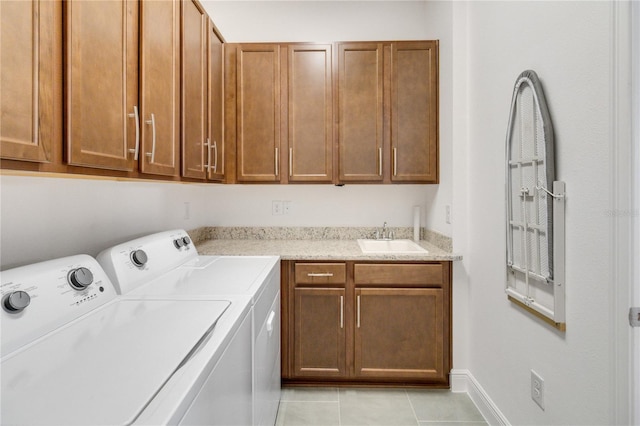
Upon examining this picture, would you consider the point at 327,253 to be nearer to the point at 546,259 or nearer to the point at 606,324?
the point at 546,259

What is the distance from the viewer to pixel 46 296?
973mm

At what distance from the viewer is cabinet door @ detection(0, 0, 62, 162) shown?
2.43ft

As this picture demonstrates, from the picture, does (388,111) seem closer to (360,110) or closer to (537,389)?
(360,110)

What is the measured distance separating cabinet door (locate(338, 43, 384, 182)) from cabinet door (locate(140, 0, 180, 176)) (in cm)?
119

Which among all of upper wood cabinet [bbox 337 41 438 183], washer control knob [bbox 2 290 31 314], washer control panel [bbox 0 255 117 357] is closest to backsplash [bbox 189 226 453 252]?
upper wood cabinet [bbox 337 41 438 183]

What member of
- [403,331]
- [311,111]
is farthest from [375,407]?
[311,111]

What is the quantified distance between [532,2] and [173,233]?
2.00 meters

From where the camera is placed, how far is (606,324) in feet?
3.56

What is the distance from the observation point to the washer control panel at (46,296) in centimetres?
86

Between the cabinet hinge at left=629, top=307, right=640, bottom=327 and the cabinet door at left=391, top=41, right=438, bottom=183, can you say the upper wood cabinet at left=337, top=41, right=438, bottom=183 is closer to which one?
the cabinet door at left=391, top=41, right=438, bottom=183

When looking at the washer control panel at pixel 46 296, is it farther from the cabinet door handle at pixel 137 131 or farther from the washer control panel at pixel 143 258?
the cabinet door handle at pixel 137 131

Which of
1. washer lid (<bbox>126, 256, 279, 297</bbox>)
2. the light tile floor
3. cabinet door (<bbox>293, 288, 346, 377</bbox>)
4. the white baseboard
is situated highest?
washer lid (<bbox>126, 256, 279, 297</bbox>)

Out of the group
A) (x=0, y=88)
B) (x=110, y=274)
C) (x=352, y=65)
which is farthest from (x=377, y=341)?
(x=0, y=88)

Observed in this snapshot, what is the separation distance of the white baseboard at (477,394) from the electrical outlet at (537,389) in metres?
0.34
